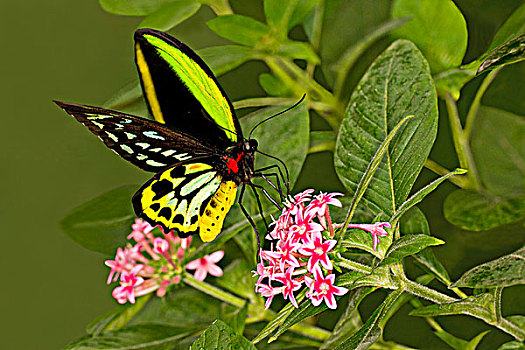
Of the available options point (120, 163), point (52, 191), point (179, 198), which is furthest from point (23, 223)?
point (179, 198)

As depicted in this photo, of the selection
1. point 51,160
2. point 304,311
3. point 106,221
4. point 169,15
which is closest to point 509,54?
point 304,311

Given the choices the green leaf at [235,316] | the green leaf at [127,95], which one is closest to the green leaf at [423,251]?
the green leaf at [235,316]

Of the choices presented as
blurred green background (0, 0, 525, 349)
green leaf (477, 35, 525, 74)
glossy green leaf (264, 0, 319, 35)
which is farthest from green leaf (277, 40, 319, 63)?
blurred green background (0, 0, 525, 349)

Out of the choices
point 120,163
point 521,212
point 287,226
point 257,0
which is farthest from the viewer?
point 120,163

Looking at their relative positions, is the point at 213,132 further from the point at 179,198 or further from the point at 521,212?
the point at 521,212

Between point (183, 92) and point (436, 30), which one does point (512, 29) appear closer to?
point (436, 30)
